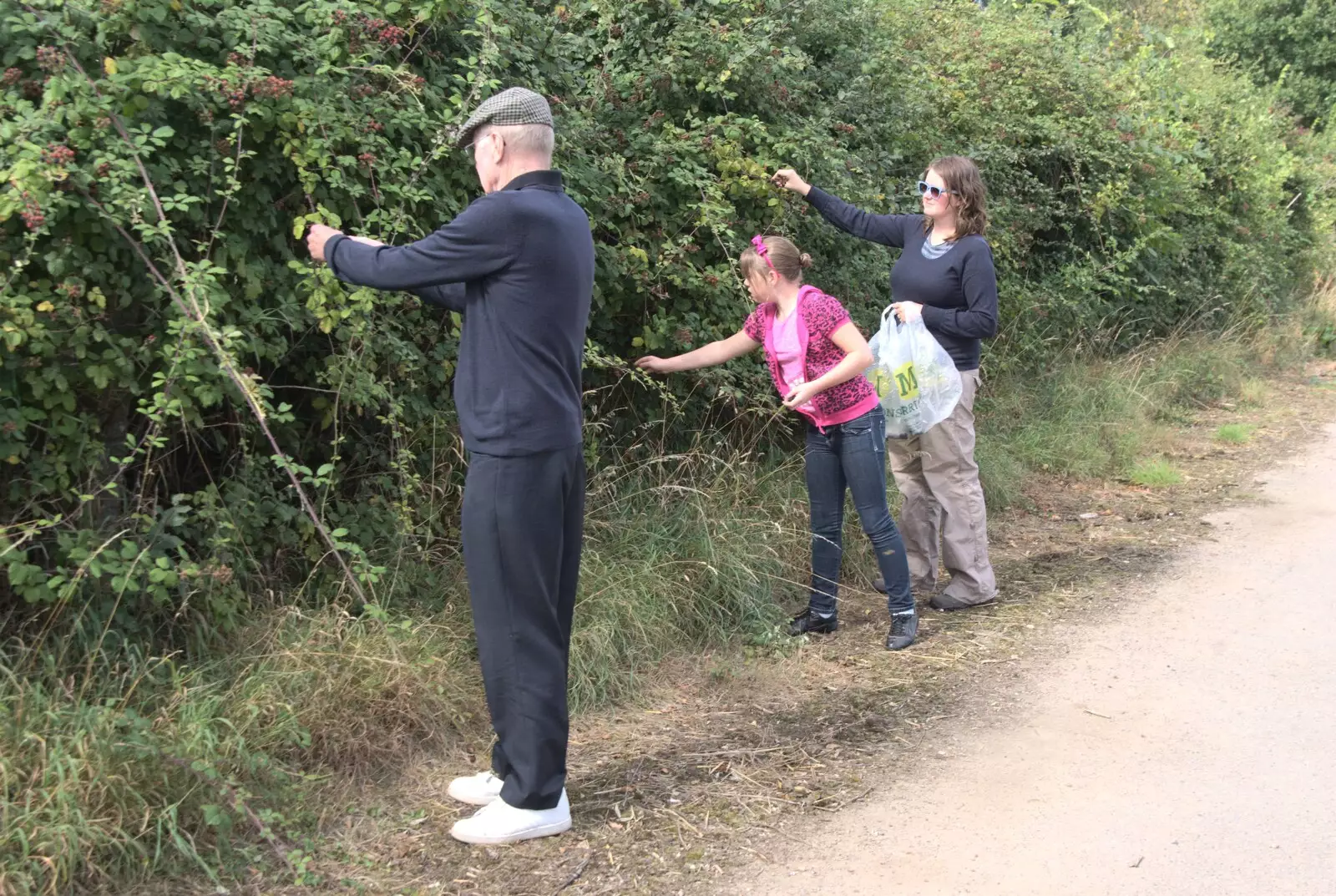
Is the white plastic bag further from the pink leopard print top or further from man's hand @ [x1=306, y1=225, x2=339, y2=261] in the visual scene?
man's hand @ [x1=306, y1=225, x2=339, y2=261]

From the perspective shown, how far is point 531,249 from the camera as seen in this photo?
3609 mm

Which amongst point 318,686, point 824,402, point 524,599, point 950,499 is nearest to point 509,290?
point 524,599

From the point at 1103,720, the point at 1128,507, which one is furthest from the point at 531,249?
the point at 1128,507

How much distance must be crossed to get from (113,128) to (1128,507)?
664cm

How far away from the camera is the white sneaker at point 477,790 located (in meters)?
4.03

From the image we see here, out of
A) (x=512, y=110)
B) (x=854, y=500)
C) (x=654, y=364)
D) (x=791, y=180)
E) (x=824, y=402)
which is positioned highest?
(x=512, y=110)

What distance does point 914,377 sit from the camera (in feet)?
19.5

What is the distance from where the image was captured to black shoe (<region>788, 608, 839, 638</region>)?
19.1 ft

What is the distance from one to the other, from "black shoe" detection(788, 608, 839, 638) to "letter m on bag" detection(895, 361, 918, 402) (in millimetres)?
1141

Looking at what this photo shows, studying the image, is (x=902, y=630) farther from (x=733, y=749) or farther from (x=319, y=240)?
(x=319, y=240)

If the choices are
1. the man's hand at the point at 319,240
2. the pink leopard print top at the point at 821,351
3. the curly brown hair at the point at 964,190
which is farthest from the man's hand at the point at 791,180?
the man's hand at the point at 319,240

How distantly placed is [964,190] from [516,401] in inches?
124

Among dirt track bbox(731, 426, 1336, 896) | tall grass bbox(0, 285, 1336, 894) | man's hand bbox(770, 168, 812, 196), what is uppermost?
man's hand bbox(770, 168, 812, 196)

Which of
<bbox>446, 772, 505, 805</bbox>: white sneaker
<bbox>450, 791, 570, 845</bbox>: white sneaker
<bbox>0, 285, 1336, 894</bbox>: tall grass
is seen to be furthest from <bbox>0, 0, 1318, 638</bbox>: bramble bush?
<bbox>450, 791, 570, 845</bbox>: white sneaker
